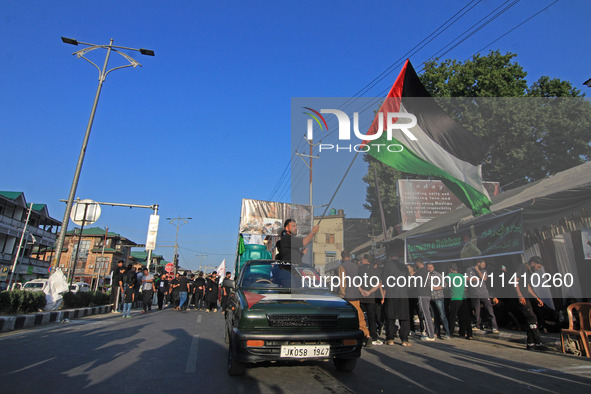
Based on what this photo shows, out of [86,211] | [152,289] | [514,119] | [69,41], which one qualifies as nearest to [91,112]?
[69,41]

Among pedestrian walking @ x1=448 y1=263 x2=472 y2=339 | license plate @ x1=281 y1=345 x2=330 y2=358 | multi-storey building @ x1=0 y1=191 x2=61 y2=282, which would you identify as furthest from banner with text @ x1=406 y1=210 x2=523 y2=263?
multi-storey building @ x1=0 y1=191 x2=61 y2=282

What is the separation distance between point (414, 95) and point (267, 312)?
7.11 m

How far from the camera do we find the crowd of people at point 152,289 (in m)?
13.4

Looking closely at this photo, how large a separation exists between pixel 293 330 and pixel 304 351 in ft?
0.85

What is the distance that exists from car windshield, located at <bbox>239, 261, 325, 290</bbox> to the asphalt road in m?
1.11

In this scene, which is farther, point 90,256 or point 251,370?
point 90,256

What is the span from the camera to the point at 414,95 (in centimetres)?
886

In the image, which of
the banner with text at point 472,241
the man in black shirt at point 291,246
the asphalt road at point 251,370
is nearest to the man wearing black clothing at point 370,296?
the asphalt road at point 251,370

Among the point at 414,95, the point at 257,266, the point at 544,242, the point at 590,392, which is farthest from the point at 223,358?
the point at 544,242

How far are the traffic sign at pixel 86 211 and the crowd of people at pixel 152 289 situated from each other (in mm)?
2889

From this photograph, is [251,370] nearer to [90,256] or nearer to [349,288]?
[349,288]

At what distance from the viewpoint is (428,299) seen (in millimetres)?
8555

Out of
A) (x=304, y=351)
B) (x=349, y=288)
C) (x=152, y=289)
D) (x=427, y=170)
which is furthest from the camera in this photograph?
(x=152, y=289)

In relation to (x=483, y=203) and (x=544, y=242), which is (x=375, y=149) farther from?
(x=544, y=242)
